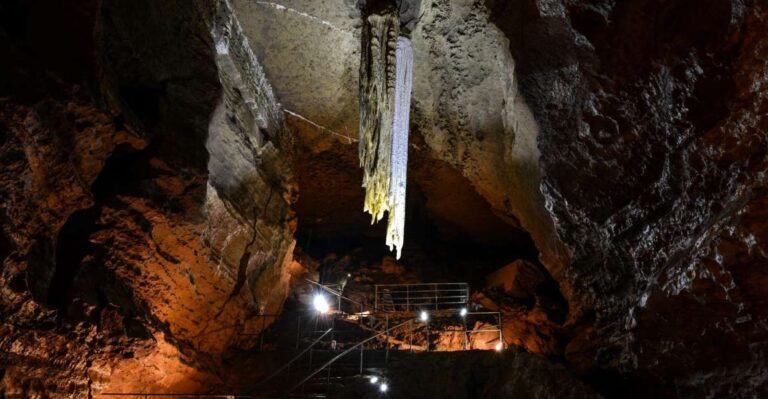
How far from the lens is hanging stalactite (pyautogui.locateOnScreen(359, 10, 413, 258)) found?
607 cm

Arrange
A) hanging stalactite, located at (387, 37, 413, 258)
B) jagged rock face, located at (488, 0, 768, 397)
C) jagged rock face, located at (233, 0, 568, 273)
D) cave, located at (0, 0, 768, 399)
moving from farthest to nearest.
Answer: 1. hanging stalactite, located at (387, 37, 413, 258)
2. jagged rock face, located at (233, 0, 568, 273)
3. cave, located at (0, 0, 768, 399)
4. jagged rock face, located at (488, 0, 768, 397)

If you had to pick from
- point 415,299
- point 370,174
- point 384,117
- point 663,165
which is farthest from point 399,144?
point 415,299

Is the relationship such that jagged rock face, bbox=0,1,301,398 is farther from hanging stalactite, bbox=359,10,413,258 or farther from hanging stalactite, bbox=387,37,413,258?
hanging stalactite, bbox=387,37,413,258

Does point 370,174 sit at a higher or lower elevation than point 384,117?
lower

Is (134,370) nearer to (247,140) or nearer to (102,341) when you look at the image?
(102,341)

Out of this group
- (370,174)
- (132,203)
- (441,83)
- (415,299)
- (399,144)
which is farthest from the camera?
(415,299)

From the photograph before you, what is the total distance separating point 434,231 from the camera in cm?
1417

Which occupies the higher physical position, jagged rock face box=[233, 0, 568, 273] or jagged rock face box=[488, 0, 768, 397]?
jagged rock face box=[233, 0, 568, 273]

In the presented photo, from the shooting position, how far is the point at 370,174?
20.1ft

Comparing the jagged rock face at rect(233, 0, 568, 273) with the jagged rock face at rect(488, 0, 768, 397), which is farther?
the jagged rock face at rect(233, 0, 568, 273)

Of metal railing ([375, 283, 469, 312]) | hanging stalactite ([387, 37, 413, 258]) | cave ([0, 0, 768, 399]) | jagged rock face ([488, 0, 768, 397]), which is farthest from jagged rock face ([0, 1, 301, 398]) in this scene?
metal railing ([375, 283, 469, 312])

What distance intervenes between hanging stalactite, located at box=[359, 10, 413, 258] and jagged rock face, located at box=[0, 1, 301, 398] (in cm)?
178

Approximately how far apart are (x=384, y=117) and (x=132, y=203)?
2.98 metres

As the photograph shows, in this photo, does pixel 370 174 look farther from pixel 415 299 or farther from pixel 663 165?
pixel 415 299
